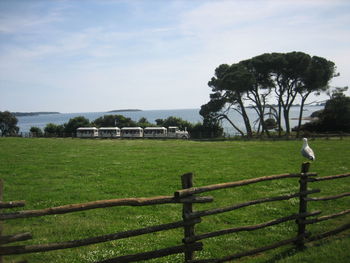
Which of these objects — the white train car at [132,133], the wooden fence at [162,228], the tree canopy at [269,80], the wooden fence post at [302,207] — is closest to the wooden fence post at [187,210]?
the wooden fence at [162,228]

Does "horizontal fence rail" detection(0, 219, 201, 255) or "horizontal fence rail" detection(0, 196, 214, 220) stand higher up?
"horizontal fence rail" detection(0, 196, 214, 220)

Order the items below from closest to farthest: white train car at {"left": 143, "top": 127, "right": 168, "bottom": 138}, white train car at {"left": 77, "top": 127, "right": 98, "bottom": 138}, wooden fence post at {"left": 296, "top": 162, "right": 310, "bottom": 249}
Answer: wooden fence post at {"left": 296, "top": 162, "right": 310, "bottom": 249}, white train car at {"left": 143, "top": 127, "right": 168, "bottom": 138}, white train car at {"left": 77, "top": 127, "right": 98, "bottom": 138}

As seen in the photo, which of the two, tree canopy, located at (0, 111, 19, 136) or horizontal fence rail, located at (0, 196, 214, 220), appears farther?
tree canopy, located at (0, 111, 19, 136)

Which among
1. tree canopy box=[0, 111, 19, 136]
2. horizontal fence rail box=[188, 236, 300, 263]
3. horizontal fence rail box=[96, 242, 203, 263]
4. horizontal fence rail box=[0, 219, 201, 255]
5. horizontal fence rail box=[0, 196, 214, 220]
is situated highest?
tree canopy box=[0, 111, 19, 136]

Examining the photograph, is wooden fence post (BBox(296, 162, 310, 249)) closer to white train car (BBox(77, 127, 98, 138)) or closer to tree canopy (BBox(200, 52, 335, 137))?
tree canopy (BBox(200, 52, 335, 137))

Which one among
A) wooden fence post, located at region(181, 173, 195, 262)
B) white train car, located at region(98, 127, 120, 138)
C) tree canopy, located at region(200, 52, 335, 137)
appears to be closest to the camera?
wooden fence post, located at region(181, 173, 195, 262)

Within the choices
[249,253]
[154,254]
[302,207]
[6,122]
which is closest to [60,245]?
[154,254]

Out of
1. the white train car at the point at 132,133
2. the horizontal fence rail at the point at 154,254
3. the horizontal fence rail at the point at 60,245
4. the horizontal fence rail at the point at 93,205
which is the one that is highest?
the white train car at the point at 132,133

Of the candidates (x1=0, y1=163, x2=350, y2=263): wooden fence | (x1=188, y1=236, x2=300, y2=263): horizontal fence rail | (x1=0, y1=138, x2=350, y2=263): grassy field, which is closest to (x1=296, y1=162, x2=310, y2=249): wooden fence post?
(x1=0, y1=163, x2=350, y2=263): wooden fence

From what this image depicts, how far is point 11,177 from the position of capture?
13.4m

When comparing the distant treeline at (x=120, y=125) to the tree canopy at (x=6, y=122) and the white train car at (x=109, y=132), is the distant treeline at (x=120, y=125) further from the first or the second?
the tree canopy at (x=6, y=122)

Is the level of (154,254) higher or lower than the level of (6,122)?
lower

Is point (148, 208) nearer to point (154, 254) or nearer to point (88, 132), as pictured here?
point (154, 254)

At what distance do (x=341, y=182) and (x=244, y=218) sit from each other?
6.37m
